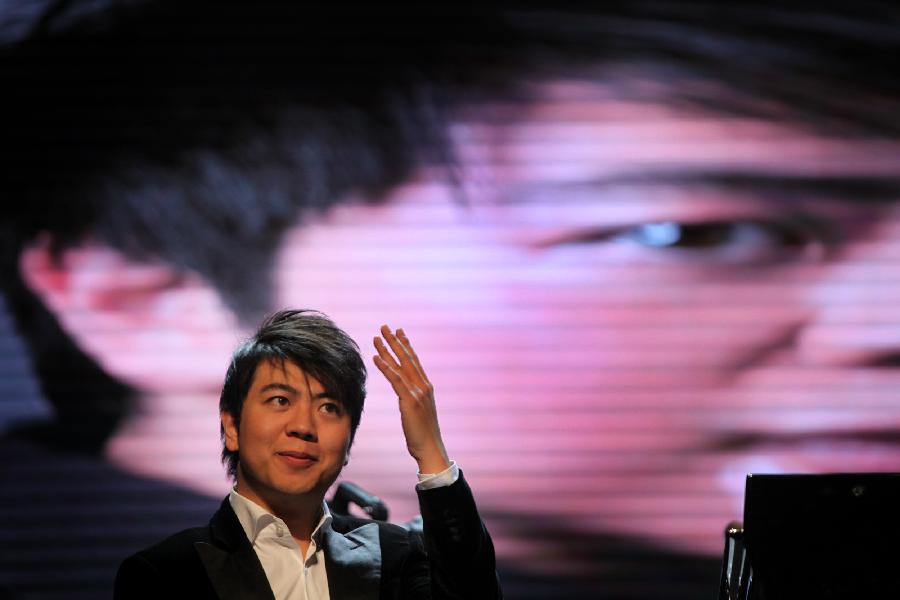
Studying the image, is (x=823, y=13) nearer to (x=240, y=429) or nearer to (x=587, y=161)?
(x=587, y=161)

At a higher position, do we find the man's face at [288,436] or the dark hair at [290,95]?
the dark hair at [290,95]

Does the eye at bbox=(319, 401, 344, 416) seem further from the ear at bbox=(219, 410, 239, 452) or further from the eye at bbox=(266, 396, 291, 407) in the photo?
the ear at bbox=(219, 410, 239, 452)

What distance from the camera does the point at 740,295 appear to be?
4113 millimetres

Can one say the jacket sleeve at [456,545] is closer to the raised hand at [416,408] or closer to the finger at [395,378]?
the raised hand at [416,408]

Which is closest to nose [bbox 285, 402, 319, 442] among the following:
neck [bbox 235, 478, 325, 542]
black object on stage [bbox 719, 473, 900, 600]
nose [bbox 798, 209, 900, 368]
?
neck [bbox 235, 478, 325, 542]

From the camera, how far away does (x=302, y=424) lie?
6.81ft

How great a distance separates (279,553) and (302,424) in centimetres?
28

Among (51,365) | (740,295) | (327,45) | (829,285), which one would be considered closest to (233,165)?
(327,45)

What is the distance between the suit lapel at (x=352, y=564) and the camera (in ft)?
7.08

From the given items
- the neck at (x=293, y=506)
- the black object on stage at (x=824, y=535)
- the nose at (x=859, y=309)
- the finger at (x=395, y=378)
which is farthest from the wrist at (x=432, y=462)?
the nose at (x=859, y=309)

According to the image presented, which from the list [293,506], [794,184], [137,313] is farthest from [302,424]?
[794,184]

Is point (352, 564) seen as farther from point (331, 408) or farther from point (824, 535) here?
point (824, 535)

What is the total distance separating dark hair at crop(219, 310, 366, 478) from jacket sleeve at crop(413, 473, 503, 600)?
25 cm

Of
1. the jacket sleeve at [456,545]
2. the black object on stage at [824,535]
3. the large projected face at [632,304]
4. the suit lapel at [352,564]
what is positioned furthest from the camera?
the large projected face at [632,304]
